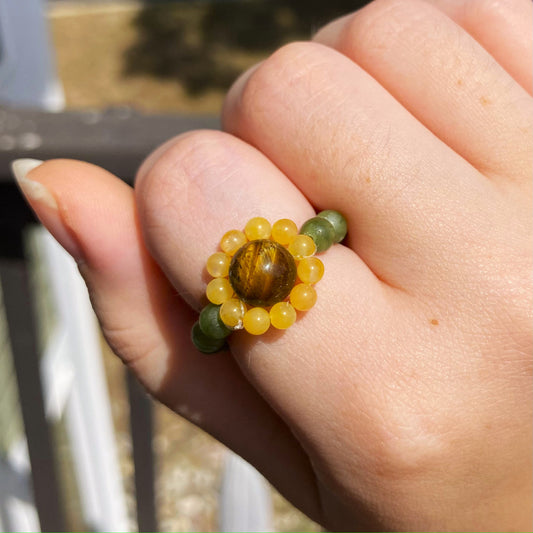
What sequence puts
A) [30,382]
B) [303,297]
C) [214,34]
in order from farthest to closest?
[214,34]
[30,382]
[303,297]

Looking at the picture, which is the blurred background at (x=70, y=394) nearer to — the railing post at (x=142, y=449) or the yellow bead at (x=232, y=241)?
the railing post at (x=142, y=449)

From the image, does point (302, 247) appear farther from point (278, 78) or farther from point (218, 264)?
point (278, 78)

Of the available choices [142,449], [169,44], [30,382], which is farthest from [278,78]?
[169,44]

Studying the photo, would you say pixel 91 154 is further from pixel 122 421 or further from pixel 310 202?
pixel 122 421

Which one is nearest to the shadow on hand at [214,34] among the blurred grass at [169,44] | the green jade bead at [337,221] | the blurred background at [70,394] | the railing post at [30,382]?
the blurred grass at [169,44]

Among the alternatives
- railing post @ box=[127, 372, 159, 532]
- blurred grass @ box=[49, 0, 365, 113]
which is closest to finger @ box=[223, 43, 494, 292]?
railing post @ box=[127, 372, 159, 532]

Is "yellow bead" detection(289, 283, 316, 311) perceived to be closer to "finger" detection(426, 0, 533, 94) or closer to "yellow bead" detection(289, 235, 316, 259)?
"yellow bead" detection(289, 235, 316, 259)

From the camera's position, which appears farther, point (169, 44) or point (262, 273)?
point (169, 44)
